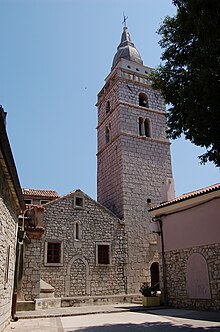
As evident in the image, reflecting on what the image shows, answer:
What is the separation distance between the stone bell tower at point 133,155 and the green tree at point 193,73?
7986 mm

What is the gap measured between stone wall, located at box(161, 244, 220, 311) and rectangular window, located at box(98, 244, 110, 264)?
477 centimetres

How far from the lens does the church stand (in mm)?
16219

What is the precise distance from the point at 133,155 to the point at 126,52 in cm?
948

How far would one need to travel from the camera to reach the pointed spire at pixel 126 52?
2527 centimetres

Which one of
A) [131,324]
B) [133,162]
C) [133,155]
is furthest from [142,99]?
[131,324]

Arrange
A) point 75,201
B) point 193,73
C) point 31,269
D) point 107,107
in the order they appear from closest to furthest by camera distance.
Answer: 1. point 193,73
2. point 31,269
3. point 75,201
4. point 107,107

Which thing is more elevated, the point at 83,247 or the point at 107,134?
the point at 107,134

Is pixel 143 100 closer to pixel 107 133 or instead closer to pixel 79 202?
pixel 107 133

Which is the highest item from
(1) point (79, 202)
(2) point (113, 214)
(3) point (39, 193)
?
(3) point (39, 193)

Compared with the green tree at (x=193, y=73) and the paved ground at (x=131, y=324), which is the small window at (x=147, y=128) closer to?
the green tree at (x=193, y=73)

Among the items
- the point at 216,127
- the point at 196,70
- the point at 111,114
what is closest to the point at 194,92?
the point at 196,70

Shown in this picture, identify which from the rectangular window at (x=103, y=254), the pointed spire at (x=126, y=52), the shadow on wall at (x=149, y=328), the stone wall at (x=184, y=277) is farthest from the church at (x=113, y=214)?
the shadow on wall at (x=149, y=328)

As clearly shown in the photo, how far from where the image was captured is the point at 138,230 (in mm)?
19422

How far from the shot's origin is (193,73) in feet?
27.1
